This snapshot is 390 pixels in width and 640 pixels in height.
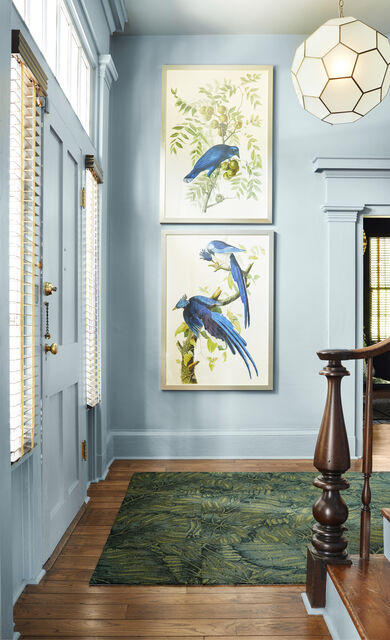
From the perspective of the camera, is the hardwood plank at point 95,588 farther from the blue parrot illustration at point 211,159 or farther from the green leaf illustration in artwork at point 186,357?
the blue parrot illustration at point 211,159

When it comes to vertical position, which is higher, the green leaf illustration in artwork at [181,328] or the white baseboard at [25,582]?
the green leaf illustration in artwork at [181,328]

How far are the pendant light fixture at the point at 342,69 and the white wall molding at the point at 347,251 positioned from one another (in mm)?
945

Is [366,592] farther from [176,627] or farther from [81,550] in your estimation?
[81,550]

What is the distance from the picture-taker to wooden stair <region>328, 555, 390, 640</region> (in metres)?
1.58

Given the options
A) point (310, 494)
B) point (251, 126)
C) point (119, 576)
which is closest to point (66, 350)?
point (119, 576)

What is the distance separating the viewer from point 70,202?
291 cm

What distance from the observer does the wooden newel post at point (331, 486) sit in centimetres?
200

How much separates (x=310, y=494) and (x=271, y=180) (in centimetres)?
240

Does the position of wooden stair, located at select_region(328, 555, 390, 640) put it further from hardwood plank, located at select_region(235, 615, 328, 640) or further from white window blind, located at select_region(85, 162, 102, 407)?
white window blind, located at select_region(85, 162, 102, 407)

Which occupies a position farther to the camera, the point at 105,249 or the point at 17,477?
the point at 105,249

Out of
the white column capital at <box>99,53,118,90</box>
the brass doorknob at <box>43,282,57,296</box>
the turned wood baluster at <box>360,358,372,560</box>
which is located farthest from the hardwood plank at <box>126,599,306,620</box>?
the white column capital at <box>99,53,118,90</box>

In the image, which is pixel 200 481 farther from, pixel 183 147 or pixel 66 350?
pixel 183 147

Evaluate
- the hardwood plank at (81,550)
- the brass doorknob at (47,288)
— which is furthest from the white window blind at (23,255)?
the hardwood plank at (81,550)

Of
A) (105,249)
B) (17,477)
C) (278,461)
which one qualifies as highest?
(105,249)
